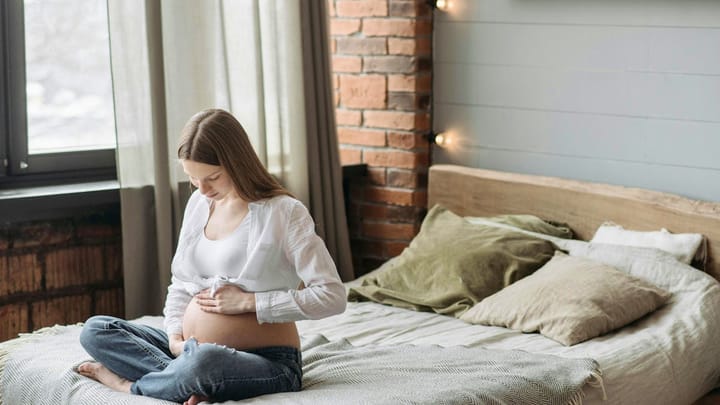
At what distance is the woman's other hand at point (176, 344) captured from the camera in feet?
8.46

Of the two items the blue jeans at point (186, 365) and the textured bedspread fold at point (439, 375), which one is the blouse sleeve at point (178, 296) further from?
the textured bedspread fold at point (439, 375)

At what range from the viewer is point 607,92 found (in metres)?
3.72

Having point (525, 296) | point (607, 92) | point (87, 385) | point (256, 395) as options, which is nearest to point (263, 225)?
point (256, 395)

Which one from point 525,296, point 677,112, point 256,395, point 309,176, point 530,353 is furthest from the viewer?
point 309,176

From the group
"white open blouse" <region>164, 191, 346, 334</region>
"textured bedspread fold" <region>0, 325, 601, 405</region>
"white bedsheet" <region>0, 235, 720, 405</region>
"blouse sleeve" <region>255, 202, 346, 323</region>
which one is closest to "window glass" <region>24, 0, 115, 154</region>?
Result: "white bedsheet" <region>0, 235, 720, 405</region>

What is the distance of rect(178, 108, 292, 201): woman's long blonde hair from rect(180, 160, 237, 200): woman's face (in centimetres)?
1

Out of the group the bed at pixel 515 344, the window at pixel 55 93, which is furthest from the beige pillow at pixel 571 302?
the window at pixel 55 93

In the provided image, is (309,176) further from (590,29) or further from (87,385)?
(87,385)

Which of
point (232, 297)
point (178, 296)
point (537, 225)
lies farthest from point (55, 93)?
point (537, 225)

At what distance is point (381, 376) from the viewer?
2.63 metres

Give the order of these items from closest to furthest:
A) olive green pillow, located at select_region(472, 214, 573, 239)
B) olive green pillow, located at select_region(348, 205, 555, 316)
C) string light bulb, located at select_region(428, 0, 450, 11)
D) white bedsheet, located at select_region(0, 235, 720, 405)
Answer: white bedsheet, located at select_region(0, 235, 720, 405)
olive green pillow, located at select_region(348, 205, 555, 316)
olive green pillow, located at select_region(472, 214, 573, 239)
string light bulb, located at select_region(428, 0, 450, 11)

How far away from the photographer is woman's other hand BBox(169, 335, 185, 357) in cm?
258

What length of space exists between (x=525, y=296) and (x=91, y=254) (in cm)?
146

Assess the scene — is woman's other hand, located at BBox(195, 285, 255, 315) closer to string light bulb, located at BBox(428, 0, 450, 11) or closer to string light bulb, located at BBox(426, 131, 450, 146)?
string light bulb, located at BBox(426, 131, 450, 146)
